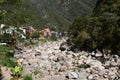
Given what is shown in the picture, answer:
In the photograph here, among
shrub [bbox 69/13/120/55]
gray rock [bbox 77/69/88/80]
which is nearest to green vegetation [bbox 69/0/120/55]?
shrub [bbox 69/13/120/55]

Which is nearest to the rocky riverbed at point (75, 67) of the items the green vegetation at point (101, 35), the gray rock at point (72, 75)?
the gray rock at point (72, 75)

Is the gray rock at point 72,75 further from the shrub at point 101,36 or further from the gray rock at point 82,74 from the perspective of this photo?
the shrub at point 101,36

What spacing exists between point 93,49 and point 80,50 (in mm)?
1746

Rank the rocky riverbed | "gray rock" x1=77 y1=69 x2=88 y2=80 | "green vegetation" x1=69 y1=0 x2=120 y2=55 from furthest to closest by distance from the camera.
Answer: "green vegetation" x1=69 y1=0 x2=120 y2=55
the rocky riverbed
"gray rock" x1=77 y1=69 x2=88 y2=80

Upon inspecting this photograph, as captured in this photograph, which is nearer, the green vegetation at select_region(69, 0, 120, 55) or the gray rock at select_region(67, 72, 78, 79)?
the gray rock at select_region(67, 72, 78, 79)

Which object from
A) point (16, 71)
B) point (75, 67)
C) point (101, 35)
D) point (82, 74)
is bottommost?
point (75, 67)

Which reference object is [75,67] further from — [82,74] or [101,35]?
[101,35]

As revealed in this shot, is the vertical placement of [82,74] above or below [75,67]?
above

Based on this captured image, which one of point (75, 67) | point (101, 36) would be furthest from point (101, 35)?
point (75, 67)

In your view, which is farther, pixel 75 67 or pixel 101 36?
pixel 101 36

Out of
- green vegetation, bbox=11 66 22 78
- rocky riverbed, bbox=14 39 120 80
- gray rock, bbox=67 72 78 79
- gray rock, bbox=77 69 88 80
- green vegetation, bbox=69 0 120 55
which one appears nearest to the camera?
gray rock, bbox=77 69 88 80

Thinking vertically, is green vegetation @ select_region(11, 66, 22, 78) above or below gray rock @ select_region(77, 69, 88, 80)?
below

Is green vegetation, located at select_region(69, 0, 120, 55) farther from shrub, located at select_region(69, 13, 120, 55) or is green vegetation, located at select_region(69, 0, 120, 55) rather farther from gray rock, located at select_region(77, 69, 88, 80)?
gray rock, located at select_region(77, 69, 88, 80)

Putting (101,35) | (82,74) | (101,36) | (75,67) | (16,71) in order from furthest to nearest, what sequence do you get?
(101,35) → (101,36) → (75,67) → (16,71) → (82,74)
